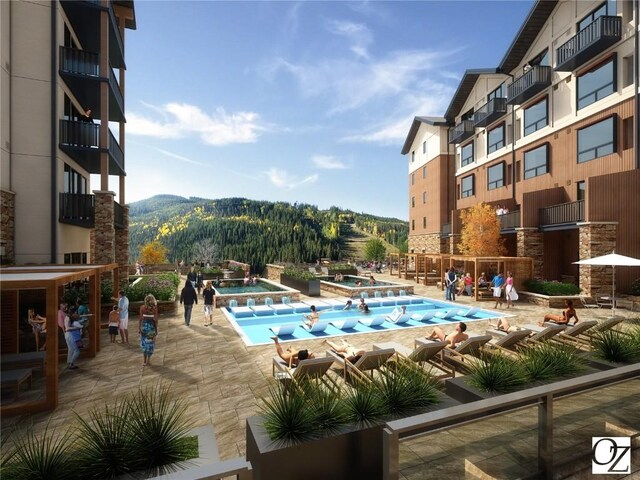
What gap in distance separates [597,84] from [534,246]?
30.0 feet

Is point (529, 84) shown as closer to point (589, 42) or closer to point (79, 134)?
point (589, 42)

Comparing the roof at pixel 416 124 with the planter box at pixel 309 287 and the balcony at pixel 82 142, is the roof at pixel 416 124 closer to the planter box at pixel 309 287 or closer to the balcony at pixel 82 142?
the planter box at pixel 309 287

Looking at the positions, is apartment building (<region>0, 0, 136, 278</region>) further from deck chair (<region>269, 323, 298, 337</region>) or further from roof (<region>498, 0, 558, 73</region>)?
roof (<region>498, 0, 558, 73</region>)

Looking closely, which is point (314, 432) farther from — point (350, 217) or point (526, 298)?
point (350, 217)

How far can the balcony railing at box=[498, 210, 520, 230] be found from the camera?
21902mm

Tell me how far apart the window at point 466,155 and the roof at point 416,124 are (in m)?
3.70

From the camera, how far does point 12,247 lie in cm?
1245

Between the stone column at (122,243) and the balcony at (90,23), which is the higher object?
the balcony at (90,23)

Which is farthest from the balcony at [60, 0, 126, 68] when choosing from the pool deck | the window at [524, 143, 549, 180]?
→ the window at [524, 143, 549, 180]

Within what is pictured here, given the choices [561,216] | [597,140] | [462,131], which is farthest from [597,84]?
[462,131]

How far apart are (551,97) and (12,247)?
28.8 m

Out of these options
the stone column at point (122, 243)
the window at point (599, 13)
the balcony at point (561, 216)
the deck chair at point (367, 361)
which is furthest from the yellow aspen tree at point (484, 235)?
the stone column at point (122, 243)

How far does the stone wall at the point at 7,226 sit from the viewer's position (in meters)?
11.6

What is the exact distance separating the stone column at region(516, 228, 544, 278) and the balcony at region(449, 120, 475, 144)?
42.3 ft
